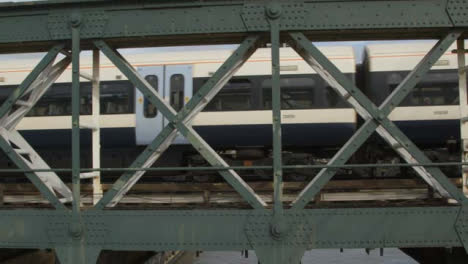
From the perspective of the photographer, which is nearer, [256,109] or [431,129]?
[431,129]

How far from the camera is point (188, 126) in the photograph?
5461 mm

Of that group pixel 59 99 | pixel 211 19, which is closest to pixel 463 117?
pixel 211 19

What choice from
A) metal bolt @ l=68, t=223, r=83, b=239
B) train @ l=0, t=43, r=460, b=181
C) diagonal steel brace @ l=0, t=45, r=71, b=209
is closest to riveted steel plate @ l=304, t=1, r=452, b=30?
diagonal steel brace @ l=0, t=45, r=71, b=209

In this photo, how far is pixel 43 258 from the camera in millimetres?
10055

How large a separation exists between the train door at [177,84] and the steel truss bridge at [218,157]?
542 centimetres

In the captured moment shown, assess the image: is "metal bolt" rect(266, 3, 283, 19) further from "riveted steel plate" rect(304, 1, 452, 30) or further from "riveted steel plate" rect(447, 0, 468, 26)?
"riveted steel plate" rect(447, 0, 468, 26)

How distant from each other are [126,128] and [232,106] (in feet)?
9.13

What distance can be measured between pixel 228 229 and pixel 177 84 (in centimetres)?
650

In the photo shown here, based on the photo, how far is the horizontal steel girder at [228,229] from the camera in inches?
202

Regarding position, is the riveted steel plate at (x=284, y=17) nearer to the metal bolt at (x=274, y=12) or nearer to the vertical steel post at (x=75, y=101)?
the metal bolt at (x=274, y=12)

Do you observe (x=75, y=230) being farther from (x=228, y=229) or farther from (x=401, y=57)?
(x=401, y=57)

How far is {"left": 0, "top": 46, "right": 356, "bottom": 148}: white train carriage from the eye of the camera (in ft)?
35.4

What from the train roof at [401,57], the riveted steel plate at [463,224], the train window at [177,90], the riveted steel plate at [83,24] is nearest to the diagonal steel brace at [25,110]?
the riveted steel plate at [83,24]

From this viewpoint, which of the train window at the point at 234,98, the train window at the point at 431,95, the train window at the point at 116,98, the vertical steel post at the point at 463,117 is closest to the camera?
the vertical steel post at the point at 463,117
